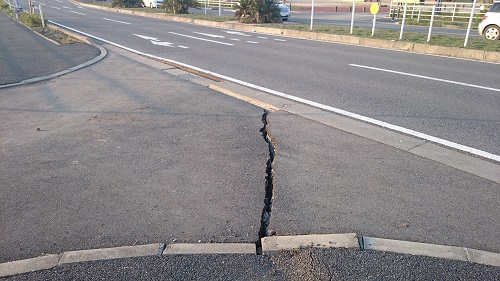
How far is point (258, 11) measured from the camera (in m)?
21.8

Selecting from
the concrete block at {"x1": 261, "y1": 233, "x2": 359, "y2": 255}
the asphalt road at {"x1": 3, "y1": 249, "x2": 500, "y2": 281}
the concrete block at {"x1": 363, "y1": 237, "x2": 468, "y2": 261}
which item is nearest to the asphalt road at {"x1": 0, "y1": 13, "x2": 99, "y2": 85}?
the asphalt road at {"x1": 3, "y1": 249, "x2": 500, "y2": 281}

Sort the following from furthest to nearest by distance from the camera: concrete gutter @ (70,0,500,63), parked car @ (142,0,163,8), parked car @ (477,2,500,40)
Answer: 1. parked car @ (142,0,163,8)
2. parked car @ (477,2,500,40)
3. concrete gutter @ (70,0,500,63)

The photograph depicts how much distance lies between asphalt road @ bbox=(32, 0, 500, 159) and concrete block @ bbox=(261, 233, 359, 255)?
2.80 m

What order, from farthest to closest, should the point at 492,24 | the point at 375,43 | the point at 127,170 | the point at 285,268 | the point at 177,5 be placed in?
1. the point at 177,5
2. the point at 492,24
3. the point at 375,43
4. the point at 127,170
5. the point at 285,268

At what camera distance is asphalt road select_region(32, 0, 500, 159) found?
19.5ft

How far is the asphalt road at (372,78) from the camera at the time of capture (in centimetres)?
595

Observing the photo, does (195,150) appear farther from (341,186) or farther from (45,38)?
(45,38)

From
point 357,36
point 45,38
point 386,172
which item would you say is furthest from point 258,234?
point 45,38

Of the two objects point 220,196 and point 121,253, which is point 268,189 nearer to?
point 220,196

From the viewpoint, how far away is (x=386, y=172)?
4316 mm

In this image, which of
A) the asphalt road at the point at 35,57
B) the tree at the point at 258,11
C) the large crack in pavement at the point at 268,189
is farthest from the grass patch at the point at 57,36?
the large crack in pavement at the point at 268,189

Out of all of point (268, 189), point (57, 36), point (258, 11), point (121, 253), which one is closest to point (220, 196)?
point (268, 189)

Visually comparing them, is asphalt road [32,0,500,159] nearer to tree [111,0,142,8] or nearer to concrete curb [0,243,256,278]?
concrete curb [0,243,256,278]

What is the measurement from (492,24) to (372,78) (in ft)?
→ 31.3
